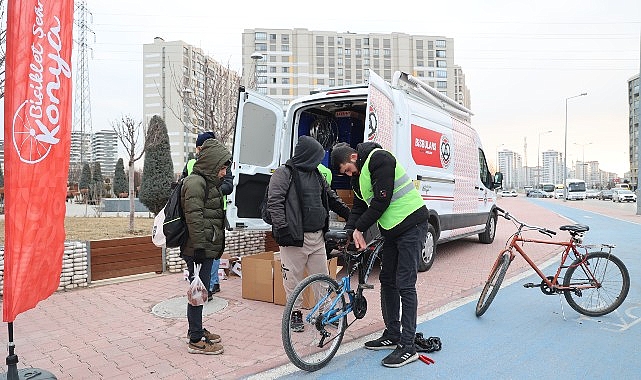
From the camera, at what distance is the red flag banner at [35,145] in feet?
9.84

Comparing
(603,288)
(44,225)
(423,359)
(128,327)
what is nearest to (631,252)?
(603,288)

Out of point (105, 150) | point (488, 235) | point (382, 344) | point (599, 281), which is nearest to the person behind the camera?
point (382, 344)

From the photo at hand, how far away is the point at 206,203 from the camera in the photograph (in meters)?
3.94

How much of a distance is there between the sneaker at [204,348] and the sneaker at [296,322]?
844mm

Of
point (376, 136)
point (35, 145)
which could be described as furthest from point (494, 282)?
point (35, 145)

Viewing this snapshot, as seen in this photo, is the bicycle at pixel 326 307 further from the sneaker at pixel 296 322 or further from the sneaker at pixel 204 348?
the sneaker at pixel 204 348

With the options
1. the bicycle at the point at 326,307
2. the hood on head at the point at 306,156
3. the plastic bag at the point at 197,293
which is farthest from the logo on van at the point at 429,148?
the plastic bag at the point at 197,293

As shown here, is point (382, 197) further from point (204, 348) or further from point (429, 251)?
point (429, 251)

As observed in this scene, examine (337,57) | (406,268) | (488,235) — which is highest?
(337,57)

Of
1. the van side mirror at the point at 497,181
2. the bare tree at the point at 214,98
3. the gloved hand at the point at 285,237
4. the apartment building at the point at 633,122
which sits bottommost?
the gloved hand at the point at 285,237

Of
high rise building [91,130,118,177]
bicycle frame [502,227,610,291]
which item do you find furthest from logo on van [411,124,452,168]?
high rise building [91,130,118,177]

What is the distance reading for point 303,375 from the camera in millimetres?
3582

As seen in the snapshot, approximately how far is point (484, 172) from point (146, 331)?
25.9 feet

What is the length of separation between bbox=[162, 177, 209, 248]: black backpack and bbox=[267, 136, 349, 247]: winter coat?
64cm
